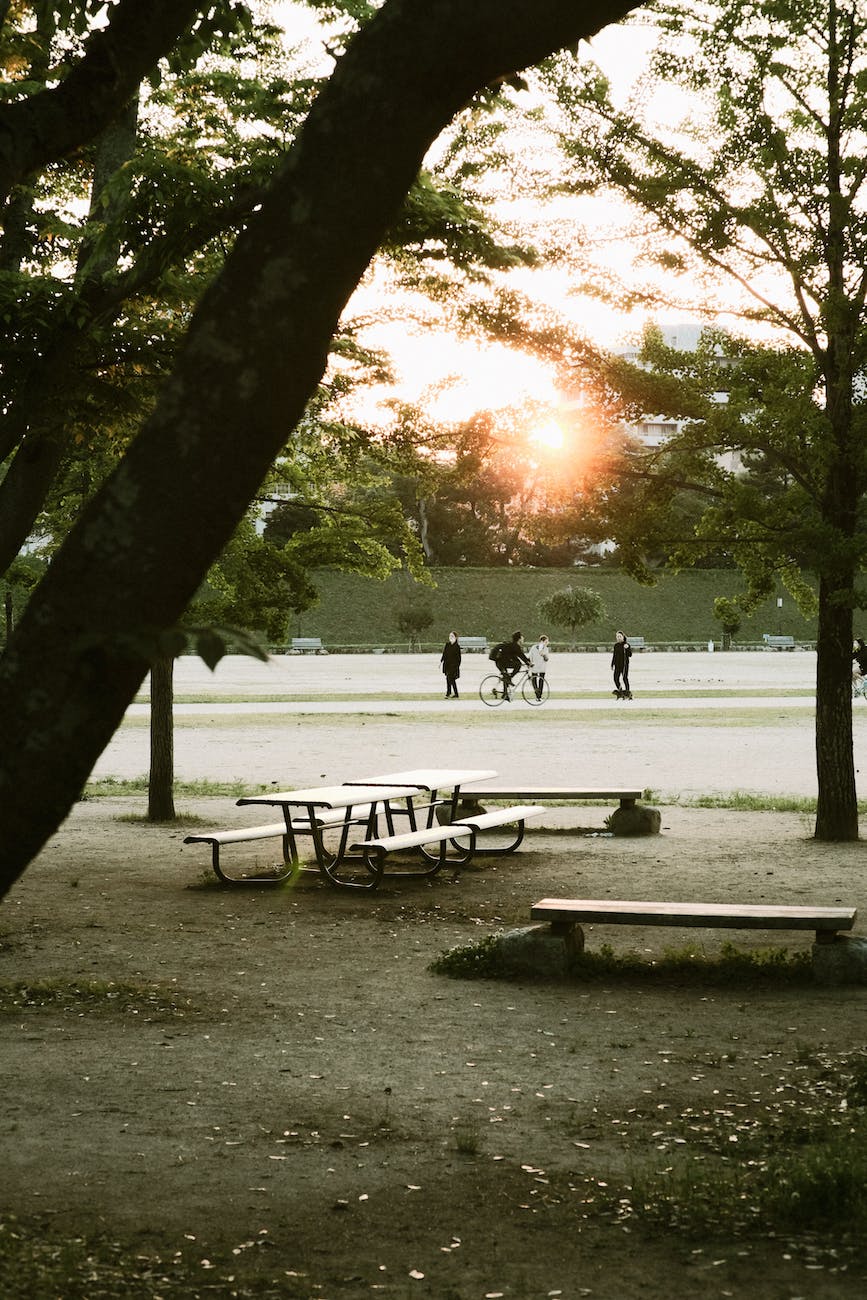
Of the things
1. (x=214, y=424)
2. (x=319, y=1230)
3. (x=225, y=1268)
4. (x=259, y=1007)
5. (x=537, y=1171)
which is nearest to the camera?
(x=214, y=424)

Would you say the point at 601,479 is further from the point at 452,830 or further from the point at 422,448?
the point at 452,830

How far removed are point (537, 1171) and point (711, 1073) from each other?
139cm

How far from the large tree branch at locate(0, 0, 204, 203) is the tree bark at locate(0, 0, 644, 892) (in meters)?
1.05

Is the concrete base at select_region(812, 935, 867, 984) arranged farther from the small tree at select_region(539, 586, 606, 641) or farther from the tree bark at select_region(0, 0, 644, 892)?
the small tree at select_region(539, 586, 606, 641)

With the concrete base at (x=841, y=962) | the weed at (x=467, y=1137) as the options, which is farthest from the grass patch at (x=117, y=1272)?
the concrete base at (x=841, y=962)

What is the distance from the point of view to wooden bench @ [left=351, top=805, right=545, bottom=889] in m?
10.2

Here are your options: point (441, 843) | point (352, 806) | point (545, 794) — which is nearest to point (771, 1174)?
point (352, 806)

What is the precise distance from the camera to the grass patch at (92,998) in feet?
23.1

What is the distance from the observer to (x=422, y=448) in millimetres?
12734

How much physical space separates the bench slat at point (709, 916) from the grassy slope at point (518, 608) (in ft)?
220

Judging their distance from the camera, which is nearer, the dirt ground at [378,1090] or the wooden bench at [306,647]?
the dirt ground at [378,1090]

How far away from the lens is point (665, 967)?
26.0 feet

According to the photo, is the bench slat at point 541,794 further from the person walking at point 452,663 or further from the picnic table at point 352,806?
the person walking at point 452,663

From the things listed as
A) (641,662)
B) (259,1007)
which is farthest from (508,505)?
(259,1007)
